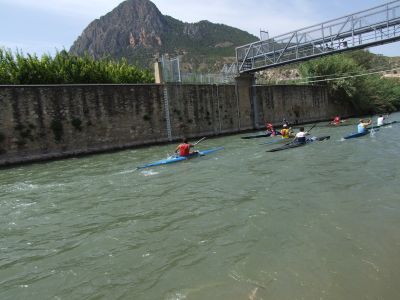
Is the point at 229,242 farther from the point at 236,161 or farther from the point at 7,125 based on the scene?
the point at 7,125

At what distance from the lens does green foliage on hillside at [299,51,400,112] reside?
4612cm

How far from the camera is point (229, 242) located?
7730 mm

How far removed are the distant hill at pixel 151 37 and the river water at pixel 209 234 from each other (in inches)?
4489

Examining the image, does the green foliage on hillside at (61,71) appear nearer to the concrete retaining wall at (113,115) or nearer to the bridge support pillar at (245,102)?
the concrete retaining wall at (113,115)

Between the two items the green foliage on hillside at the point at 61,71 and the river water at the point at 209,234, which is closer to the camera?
the river water at the point at 209,234

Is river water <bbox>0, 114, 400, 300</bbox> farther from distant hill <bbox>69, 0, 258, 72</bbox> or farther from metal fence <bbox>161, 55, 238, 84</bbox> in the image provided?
distant hill <bbox>69, 0, 258, 72</bbox>

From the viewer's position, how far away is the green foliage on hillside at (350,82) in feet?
151

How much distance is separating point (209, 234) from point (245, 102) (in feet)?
93.8

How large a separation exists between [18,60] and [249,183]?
63.7ft

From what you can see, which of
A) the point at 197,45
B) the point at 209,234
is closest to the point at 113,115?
the point at 209,234

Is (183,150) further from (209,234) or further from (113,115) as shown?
(209,234)

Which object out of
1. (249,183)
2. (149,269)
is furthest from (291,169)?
(149,269)

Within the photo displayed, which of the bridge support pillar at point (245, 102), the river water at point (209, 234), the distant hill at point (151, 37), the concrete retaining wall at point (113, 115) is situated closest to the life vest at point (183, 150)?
the river water at point (209, 234)

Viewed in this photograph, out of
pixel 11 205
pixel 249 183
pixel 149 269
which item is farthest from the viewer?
pixel 249 183
